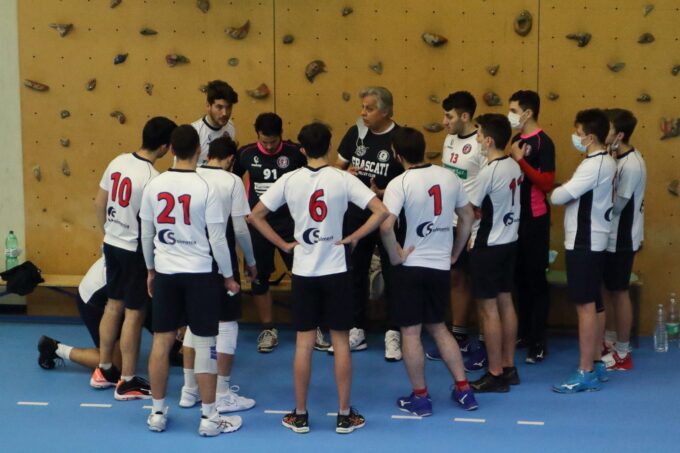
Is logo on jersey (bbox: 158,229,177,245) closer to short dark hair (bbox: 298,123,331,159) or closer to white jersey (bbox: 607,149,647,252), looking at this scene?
short dark hair (bbox: 298,123,331,159)

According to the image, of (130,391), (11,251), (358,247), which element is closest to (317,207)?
(358,247)

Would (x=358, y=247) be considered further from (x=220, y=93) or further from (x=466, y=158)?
(x=220, y=93)

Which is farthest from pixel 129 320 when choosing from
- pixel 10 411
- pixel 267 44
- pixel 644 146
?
pixel 644 146

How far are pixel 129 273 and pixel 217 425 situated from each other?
3.95ft

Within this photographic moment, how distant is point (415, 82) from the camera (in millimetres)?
7508

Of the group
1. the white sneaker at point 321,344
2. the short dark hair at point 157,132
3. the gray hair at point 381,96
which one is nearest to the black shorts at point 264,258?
the white sneaker at point 321,344

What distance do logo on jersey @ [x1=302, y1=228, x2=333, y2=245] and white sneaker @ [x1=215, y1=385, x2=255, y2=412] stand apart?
3.82ft

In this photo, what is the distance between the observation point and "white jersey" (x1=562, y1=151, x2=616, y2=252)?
5957mm

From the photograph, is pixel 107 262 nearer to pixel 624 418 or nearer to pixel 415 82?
pixel 415 82

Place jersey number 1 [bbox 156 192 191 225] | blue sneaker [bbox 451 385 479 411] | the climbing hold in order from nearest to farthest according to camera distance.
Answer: jersey number 1 [bbox 156 192 191 225] → blue sneaker [bbox 451 385 479 411] → the climbing hold

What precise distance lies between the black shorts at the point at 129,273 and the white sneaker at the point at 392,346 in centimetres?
182

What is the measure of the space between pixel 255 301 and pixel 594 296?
8.60 ft

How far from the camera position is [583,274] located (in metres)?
6.08

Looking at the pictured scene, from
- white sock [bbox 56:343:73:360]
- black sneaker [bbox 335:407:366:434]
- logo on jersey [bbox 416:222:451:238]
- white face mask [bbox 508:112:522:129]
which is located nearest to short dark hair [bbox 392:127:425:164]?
logo on jersey [bbox 416:222:451:238]
